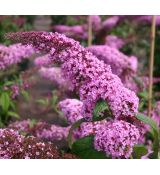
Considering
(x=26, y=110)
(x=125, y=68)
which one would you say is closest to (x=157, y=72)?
(x=26, y=110)

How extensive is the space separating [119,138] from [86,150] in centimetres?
21

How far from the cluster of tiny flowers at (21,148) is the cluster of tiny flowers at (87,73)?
0.18m

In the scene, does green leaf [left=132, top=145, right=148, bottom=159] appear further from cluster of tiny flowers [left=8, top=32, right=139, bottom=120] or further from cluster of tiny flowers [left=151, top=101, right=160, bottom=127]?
cluster of tiny flowers [left=151, top=101, right=160, bottom=127]

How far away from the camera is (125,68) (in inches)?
125

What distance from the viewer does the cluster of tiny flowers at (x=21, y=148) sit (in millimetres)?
1722

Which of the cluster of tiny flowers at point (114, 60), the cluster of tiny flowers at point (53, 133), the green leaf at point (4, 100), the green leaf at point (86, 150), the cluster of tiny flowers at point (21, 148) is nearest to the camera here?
the cluster of tiny flowers at point (21, 148)

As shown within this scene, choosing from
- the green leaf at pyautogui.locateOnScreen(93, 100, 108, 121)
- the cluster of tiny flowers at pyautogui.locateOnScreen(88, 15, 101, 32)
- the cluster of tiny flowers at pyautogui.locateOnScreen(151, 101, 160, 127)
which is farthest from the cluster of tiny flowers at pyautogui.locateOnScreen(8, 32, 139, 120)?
the cluster of tiny flowers at pyautogui.locateOnScreen(88, 15, 101, 32)

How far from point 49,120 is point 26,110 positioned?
75 centimetres

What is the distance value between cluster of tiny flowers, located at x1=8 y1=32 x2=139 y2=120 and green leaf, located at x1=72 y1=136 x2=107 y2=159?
0.14 m

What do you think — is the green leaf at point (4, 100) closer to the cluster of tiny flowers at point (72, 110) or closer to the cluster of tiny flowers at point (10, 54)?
the cluster of tiny flowers at point (10, 54)

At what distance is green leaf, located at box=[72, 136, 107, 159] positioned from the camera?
1.87 metres

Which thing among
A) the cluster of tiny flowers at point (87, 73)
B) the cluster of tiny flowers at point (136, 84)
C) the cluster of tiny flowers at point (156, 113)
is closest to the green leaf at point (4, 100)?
the cluster of tiny flowers at point (136, 84)

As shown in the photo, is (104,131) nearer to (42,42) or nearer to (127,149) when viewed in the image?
(127,149)

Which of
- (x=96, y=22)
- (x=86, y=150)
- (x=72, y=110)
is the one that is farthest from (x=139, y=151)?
(x=96, y=22)
